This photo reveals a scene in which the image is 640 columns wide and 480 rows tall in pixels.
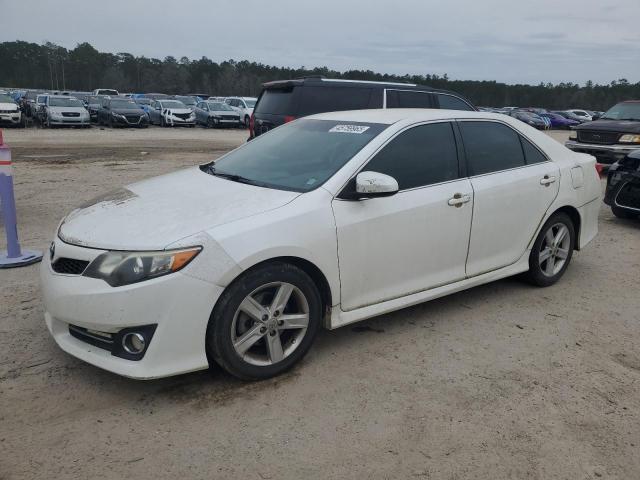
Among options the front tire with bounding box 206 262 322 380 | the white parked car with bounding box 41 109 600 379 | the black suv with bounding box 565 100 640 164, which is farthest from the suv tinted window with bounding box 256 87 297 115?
the black suv with bounding box 565 100 640 164

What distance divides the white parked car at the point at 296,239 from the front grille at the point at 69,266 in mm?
10

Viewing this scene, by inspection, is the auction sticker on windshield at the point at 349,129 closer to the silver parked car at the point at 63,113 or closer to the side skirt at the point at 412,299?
the side skirt at the point at 412,299

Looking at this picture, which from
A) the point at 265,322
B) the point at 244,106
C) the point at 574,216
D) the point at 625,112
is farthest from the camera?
the point at 244,106

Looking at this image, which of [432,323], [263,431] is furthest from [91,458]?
[432,323]

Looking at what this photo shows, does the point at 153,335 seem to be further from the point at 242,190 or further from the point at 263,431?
the point at 242,190

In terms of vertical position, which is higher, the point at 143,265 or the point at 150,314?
the point at 143,265

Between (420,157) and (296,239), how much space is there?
1.31 meters

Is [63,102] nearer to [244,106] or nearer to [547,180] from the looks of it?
[244,106]

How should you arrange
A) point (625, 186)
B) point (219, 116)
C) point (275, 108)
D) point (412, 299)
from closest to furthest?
point (412, 299) → point (625, 186) → point (275, 108) → point (219, 116)

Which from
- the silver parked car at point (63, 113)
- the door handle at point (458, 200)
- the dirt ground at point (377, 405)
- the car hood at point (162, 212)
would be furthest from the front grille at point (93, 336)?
the silver parked car at point (63, 113)

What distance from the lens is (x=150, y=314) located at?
289 centimetres

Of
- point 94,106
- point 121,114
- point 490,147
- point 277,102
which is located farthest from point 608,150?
point 94,106

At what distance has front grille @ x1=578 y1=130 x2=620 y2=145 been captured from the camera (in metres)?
12.2

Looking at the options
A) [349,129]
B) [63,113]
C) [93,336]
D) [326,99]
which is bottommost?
[93,336]
